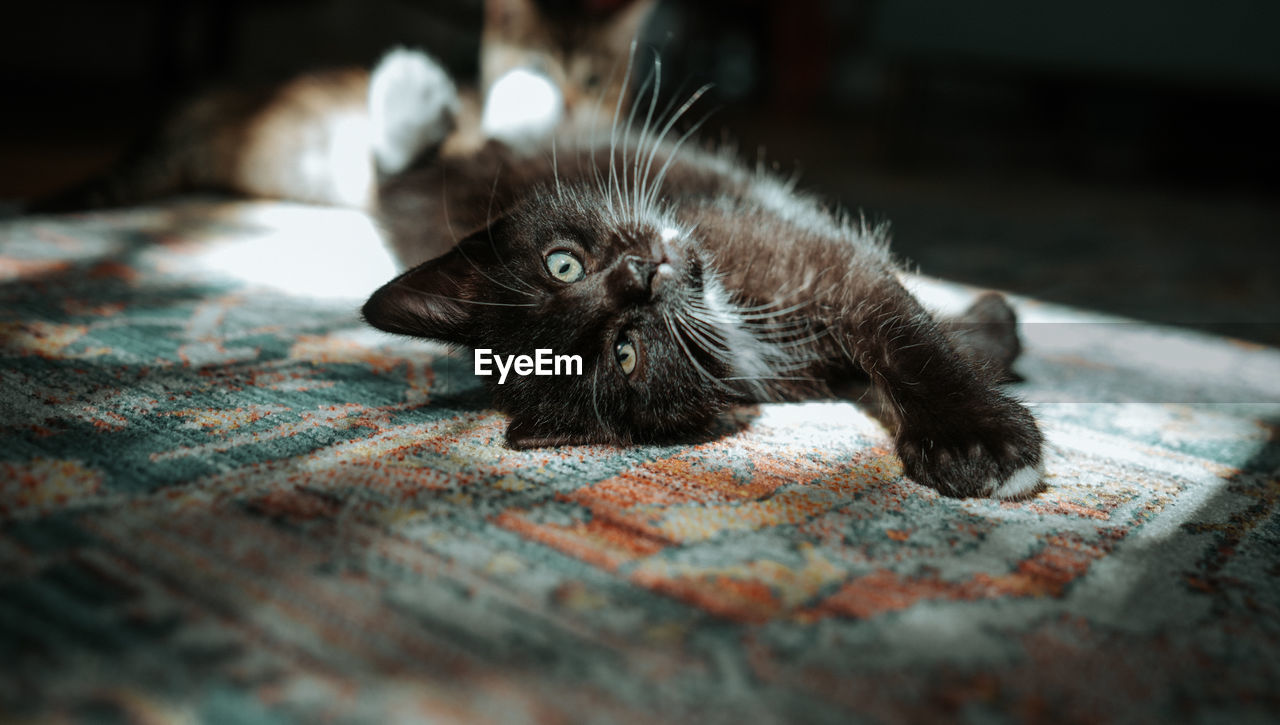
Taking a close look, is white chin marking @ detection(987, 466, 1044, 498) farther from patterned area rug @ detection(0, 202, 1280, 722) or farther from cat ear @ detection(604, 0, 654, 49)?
cat ear @ detection(604, 0, 654, 49)

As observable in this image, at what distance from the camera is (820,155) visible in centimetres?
458

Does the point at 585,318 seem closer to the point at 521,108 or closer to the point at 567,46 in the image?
the point at 521,108

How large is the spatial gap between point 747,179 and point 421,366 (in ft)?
2.54

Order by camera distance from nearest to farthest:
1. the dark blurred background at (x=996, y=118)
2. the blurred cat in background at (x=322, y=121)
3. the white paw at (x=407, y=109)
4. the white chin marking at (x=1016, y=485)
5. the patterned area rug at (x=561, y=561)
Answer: the patterned area rug at (x=561, y=561), the white chin marking at (x=1016, y=485), the white paw at (x=407, y=109), the blurred cat in background at (x=322, y=121), the dark blurred background at (x=996, y=118)

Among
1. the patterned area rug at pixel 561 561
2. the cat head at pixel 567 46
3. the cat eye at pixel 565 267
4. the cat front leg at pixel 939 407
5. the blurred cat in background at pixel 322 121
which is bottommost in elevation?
the patterned area rug at pixel 561 561

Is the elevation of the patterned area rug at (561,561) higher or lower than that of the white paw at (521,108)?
lower

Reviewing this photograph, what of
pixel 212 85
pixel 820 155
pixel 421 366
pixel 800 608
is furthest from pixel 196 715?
pixel 820 155

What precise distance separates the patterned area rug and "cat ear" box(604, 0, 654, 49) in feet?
5.55

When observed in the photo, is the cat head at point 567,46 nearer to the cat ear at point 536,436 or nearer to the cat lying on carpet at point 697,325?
the cat lying on carpet at point 697,325

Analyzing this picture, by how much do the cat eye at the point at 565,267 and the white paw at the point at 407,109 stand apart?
0.87 m

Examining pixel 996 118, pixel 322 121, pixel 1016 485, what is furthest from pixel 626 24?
pixel 996 118

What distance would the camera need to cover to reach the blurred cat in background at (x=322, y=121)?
2.04 metres

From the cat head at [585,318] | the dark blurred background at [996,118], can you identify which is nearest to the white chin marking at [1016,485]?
the cat head at [585,318]

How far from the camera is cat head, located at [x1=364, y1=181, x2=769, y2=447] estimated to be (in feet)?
3.05
